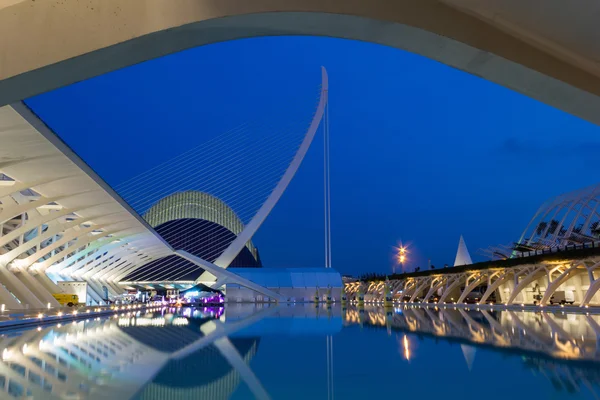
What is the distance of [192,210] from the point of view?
67000mm

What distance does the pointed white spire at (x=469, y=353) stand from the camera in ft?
23.2

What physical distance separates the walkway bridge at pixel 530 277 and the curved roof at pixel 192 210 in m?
25.5

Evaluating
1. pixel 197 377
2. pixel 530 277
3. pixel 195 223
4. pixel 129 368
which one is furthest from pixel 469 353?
pixel 195 223

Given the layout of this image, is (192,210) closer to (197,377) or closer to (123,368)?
(123,368)

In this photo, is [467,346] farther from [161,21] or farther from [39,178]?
[39,178]

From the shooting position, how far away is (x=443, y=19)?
304 cm

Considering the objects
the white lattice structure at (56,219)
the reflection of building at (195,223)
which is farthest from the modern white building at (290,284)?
the reflection of building at (195,223)

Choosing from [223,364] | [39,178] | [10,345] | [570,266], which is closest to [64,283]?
[39,178]

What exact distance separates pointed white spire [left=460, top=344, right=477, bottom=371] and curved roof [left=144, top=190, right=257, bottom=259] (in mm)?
58211

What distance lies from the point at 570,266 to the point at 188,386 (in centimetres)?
2751

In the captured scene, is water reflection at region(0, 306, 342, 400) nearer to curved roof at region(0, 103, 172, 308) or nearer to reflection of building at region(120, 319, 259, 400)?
reflection of building at region(120, 319, 259, 400)

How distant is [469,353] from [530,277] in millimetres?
26086

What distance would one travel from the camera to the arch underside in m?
2.69

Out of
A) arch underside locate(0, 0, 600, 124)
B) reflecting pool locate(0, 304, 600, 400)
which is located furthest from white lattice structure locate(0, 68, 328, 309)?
arch underside locate(0, 0, 600, 124)
